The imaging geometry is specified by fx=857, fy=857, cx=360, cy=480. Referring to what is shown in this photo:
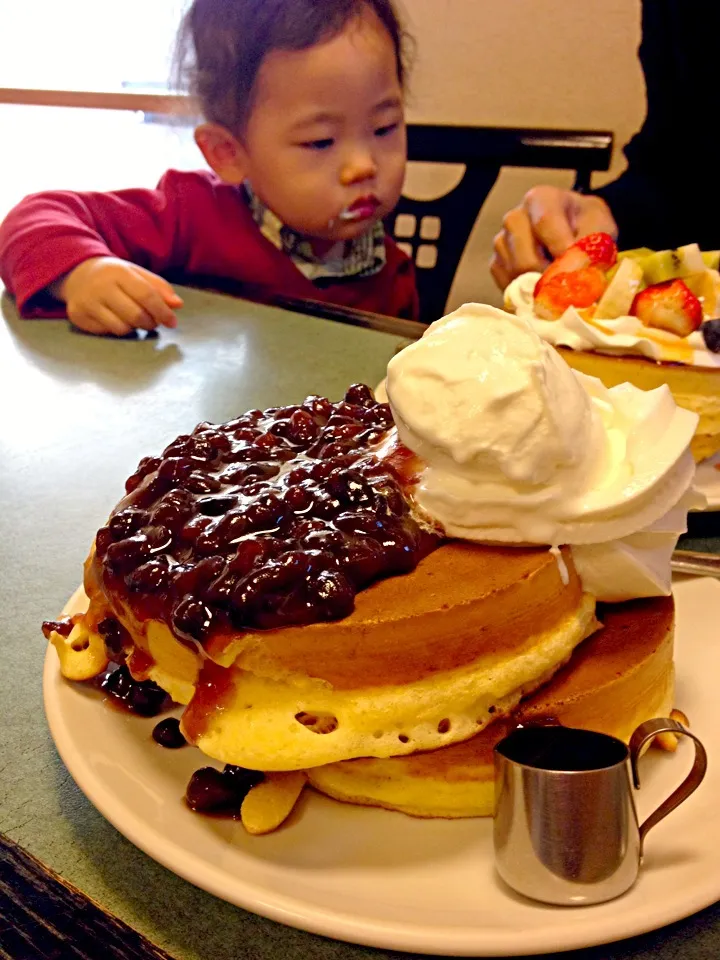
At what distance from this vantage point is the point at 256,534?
1.00m

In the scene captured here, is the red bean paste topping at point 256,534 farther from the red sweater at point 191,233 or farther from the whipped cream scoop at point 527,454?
the red sweater at point 191,233

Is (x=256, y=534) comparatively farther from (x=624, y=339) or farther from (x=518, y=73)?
(x=518, y=73)

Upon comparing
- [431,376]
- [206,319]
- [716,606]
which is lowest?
[206,319]

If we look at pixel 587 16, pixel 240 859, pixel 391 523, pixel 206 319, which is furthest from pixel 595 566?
pixel 587 16

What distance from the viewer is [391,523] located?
1.03 meters

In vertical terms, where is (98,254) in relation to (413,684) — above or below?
below

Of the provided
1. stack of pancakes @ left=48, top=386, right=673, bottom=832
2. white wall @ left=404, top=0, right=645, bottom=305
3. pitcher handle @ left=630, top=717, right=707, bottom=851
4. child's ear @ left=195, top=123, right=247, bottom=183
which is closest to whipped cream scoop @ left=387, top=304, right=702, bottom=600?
stack of pancakes @ left=48, top=386, right=673, bottom=832

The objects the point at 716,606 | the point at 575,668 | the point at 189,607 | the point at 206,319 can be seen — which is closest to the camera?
the point at 189,607

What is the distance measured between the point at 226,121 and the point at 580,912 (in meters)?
2.87

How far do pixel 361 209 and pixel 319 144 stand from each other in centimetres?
28

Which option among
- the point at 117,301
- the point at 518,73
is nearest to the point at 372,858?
the point at 117,301

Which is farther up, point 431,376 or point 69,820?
point 431,376

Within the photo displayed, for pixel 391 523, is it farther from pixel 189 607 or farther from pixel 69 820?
pixel 69 820

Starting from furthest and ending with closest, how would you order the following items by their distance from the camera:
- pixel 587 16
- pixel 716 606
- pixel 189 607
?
pixel 587 16 < pixel 716 606 < pixel 189 607
